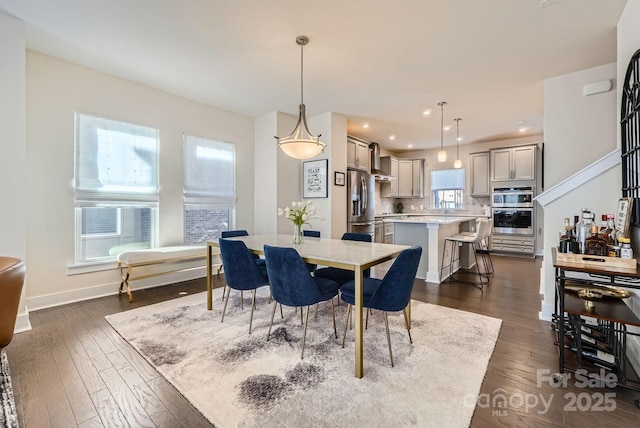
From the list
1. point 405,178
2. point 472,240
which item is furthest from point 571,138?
point 405,178

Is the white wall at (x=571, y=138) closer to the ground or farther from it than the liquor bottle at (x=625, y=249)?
farther from it

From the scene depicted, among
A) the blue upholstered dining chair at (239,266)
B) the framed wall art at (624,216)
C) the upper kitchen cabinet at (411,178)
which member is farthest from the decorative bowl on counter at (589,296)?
the upper kitchen cabinet at (411,178)

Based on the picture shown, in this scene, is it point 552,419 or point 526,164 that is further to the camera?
point 526,164

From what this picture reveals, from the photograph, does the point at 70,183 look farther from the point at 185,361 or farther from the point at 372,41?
the point at 372,41

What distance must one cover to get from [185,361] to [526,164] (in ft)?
24.0

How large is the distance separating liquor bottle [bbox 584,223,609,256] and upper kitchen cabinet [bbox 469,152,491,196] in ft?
17.3

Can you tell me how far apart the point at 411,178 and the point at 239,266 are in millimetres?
6486

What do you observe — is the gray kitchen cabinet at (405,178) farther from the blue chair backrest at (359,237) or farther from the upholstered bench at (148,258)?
the upholstered bench at (148,258)

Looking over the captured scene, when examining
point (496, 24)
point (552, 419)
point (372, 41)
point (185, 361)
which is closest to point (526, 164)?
point (496, 24)

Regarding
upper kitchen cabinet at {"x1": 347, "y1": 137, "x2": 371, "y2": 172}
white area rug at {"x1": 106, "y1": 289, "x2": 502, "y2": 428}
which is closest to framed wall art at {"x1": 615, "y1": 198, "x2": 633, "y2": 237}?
white area rug at {"x1": 106, "y1": 289, "x2": 502, "y2": 428}

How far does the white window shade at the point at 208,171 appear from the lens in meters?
4.47

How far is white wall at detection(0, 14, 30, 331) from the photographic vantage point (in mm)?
2555

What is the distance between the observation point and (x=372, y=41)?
9.21 feet

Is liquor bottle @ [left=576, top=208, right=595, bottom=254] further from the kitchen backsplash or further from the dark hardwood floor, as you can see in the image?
the kitchen backsplash
